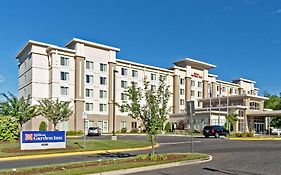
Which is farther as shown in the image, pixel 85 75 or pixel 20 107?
pixel 85 75

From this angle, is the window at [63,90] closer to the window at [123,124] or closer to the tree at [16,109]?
the window at [123,124]

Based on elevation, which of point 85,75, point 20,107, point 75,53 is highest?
point 75,53

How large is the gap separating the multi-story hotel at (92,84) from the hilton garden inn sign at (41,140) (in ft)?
104

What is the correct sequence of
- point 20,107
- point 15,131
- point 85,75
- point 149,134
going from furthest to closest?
point 85,75
point 20,107
point 15,131
point 149,134

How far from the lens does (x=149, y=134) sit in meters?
16.3

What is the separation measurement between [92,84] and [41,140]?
40683 mm

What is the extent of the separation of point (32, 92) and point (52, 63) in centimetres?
596

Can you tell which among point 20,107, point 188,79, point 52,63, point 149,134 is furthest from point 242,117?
point 149,134

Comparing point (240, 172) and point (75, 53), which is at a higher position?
point (75, 53)

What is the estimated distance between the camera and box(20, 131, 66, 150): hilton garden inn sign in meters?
22.5

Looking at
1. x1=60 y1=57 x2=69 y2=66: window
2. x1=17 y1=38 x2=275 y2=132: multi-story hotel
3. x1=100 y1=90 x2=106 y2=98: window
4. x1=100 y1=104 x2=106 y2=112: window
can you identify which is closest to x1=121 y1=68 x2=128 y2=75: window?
x1=17 y1=38 x2=275 y2=132: multi-story hotel

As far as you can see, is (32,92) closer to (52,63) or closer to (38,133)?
(52,63)

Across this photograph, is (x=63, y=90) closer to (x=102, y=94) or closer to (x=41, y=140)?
(x=102, y=94)

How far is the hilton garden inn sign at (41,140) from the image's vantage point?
2248 centimetres
